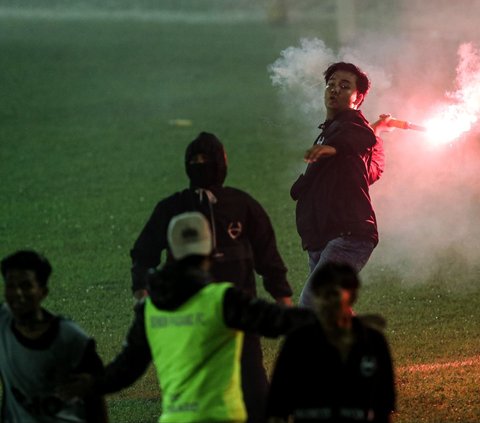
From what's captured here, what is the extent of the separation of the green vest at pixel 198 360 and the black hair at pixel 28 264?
626mm

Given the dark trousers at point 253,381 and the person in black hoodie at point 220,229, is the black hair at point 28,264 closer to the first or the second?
the person in black hoodie at point 220,229

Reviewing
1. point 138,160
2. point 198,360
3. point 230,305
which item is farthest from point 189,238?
point 138,160

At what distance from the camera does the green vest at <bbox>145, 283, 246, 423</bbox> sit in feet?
19.0

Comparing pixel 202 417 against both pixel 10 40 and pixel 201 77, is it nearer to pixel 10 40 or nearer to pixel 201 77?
pixel 201 77

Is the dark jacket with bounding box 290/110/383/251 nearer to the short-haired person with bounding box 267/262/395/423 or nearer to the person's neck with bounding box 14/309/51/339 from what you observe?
the person's neck with bounding box 14/309/51/339

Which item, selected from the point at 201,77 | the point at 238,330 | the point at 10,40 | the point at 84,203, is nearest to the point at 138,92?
the point at 201,77

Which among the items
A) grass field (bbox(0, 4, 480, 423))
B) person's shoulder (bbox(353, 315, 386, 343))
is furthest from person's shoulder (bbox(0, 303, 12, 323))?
grass field (bbox(0, 4, 480, 423))

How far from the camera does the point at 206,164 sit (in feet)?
23.7

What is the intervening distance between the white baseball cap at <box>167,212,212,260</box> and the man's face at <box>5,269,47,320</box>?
0.66 meters

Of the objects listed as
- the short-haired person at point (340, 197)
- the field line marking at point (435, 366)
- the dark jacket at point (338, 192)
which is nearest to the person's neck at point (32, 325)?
the short-haired person at point (340, 197)

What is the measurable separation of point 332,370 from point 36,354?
1.42 meters

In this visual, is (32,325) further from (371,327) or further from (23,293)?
(371,327)

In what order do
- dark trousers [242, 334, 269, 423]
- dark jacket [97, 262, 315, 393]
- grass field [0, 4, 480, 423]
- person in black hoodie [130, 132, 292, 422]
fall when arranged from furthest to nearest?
grass field [0, 4, 480, 423] < person in black hoodie [130, 132, 292, 422] < dark trousers [242, 334, 269, 423] < dark jacket [97, 262, 315, 393]

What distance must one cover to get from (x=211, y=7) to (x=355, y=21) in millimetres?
10833
